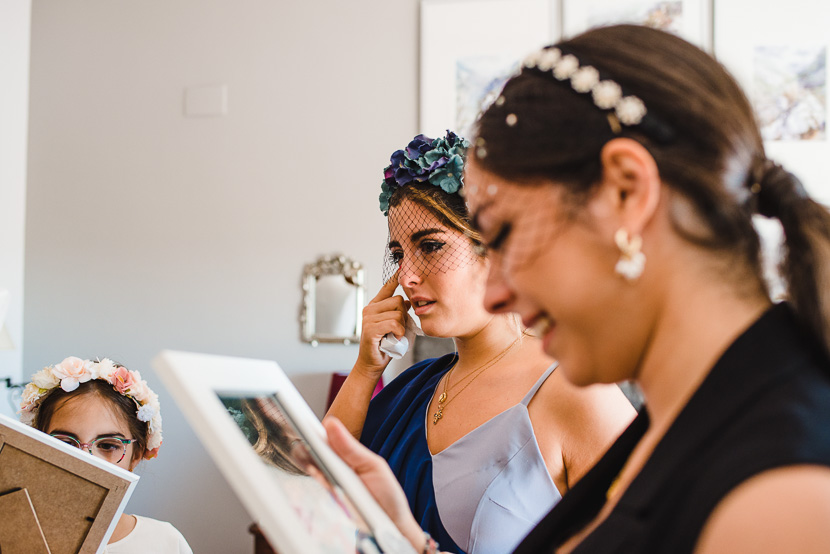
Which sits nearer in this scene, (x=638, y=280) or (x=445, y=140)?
(x=638, y=280)

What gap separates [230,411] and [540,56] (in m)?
0.45

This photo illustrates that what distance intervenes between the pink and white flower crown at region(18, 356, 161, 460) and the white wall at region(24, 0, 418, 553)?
1.73 m

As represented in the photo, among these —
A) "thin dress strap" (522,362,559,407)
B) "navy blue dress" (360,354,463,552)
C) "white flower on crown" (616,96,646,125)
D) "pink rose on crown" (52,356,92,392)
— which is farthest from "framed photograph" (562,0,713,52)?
"white flower on crown" (616,96,646,125)

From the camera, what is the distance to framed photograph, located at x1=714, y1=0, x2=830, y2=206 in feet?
10.6

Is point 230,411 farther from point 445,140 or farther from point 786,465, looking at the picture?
point 445,140

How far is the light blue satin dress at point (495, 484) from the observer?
4.22 feet

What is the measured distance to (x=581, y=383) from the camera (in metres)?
0.66

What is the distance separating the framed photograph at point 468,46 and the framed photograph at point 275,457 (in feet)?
9.55

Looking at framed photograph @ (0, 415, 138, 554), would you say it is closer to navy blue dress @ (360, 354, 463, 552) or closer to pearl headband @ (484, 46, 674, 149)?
navy blue dress @ (360, 354, 463, 552)

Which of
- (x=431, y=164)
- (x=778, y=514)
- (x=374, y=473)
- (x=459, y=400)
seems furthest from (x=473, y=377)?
(x=778, y=514)

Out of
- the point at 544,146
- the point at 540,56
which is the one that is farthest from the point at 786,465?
the point at 540,56

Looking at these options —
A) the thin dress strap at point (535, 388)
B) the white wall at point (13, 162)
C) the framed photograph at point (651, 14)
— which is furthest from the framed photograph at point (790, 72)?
the white wall at point (13, 162)

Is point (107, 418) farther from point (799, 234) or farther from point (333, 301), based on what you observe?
point (333, 301)

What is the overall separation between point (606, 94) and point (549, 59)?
8 cm
